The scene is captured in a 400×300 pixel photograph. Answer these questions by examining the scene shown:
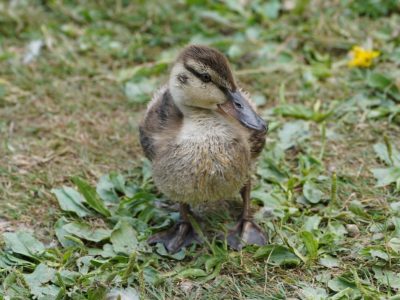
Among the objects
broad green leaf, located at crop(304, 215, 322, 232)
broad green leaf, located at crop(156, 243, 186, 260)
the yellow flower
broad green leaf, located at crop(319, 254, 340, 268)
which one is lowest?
broad green leaf, located at crop(156, 243, 186, 260)

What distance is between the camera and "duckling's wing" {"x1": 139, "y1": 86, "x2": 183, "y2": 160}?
142 inches

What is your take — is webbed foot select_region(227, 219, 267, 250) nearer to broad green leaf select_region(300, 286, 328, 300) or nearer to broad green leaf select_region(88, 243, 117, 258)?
broad green leaf select_region(300, 286, 328, 300)

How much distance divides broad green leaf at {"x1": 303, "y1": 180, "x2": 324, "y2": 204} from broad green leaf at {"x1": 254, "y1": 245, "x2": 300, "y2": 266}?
514 mm

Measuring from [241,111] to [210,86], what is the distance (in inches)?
7.8

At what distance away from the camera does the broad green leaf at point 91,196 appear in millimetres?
3850

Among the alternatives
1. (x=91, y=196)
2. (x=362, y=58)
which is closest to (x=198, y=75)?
(x=91, y=196)

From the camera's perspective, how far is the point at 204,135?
343cm

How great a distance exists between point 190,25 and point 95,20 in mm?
825

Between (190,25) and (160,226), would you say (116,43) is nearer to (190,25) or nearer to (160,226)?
(190,25)

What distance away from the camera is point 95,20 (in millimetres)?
5844

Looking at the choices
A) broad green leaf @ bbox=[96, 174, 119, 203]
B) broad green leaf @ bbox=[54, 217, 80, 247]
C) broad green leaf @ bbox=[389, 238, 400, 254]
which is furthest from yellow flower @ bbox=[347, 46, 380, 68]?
broad green leaf @ bbox=[54, 217, 80, 247]

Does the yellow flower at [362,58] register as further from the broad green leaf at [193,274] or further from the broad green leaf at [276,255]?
the broad green leaf at [193,274]

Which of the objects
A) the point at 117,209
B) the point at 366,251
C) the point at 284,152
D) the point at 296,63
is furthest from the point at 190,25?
the point at 366,251

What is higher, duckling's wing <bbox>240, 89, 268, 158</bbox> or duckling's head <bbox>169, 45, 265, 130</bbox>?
duckling's head <bbox>169, 45, 265, 130</bbox>
